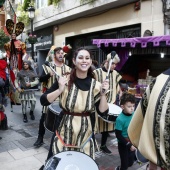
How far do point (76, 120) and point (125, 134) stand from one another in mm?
1076

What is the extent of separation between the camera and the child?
330cm

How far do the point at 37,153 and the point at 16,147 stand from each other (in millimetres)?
580

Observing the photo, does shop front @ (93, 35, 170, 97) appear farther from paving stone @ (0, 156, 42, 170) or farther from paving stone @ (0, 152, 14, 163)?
paving stone @ (0, 152, 14, 163)

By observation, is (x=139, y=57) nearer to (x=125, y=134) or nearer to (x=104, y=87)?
(x=125, y=134)

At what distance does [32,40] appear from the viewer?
11656mm

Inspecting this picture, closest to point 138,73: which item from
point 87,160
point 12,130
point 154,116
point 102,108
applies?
point 12,130

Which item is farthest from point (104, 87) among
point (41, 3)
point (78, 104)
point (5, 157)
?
point (41, 3)

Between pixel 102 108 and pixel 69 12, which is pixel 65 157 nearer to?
pixel 102 108

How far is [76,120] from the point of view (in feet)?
8.31

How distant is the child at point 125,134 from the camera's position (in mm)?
3305

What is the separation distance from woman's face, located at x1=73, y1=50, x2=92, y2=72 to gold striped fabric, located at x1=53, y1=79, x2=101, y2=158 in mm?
204

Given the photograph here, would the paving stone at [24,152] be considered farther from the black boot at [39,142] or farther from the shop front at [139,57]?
the shop front at [139,57]

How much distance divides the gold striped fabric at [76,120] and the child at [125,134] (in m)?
0.83

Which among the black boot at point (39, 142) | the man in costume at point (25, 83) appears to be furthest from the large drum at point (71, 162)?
the man in costume at point (25, 83)
